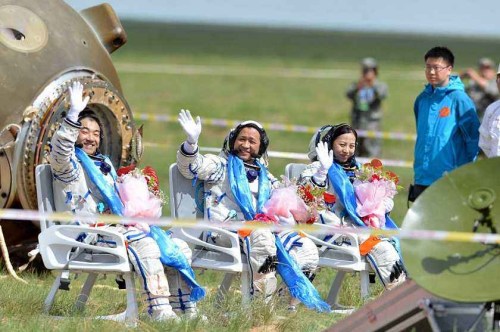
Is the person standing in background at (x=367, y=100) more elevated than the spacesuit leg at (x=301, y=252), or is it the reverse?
the person standing in background at (x=367, y=100)

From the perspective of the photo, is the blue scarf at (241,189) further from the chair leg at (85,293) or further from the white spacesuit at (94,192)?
the chair leg at (85,293)

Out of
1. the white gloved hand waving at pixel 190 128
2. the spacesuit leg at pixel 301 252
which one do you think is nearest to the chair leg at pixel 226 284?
the spacesuit leg at pixel 301 252

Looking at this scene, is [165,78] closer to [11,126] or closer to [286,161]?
[286,161]

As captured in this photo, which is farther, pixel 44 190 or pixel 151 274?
pixel 44 190

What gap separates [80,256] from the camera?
7711 mm

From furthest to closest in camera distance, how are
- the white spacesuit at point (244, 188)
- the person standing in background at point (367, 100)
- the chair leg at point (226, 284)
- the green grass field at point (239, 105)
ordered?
the person standing in background at point (367, 100), the chair leg at point (226, 284), the white spacesuit at point (244, 188), the green grass field at point (239, 105)

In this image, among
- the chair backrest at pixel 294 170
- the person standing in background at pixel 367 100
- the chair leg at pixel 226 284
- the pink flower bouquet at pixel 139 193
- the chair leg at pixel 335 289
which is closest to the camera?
the pink flower bouquet at pixel 139 193

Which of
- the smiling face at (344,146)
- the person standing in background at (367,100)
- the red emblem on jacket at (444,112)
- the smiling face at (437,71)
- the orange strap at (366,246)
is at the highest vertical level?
the person standing in background at (367,100)

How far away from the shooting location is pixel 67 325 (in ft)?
23.3

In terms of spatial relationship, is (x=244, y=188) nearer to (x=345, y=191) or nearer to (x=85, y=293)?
(x=345, y=191)

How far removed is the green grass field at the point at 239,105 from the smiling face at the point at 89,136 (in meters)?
0.93

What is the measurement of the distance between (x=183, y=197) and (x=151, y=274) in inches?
30.0

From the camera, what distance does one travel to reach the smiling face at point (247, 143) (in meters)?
8.25

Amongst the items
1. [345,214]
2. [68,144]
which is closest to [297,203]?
[345,214]
